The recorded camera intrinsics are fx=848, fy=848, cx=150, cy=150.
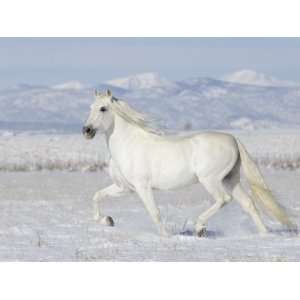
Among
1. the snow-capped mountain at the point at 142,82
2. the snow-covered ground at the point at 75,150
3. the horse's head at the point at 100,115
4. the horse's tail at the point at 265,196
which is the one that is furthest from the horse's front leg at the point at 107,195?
the snow-capped mountain at the point at 142,82

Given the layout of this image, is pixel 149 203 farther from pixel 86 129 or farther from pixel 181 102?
pixel 181 102

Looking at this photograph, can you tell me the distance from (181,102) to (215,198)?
25739 mm

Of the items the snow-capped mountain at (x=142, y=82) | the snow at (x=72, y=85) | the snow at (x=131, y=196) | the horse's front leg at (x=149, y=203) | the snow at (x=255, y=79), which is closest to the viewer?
the snow at (x=131, y=196)

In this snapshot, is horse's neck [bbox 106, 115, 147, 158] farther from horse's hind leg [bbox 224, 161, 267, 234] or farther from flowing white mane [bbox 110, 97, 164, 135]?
horse's hind leg [bbox 224, 161, 267, 234]

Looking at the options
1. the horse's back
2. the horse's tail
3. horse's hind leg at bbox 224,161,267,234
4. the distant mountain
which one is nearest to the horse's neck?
the horse's back

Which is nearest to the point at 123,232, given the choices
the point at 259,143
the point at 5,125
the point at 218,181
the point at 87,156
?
the point at 218,181

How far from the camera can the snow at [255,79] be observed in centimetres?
3527

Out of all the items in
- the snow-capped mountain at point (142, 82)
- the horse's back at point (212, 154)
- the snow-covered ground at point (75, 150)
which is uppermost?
the horse's back at point (212, 154)

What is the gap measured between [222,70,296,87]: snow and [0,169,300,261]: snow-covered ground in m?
19.8

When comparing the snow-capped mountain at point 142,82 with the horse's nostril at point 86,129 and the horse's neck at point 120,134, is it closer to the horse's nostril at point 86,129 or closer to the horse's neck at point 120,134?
the horse's neck at point 120,134

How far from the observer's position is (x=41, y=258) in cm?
809

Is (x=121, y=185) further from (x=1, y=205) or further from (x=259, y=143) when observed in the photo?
(x=259, y=143)
